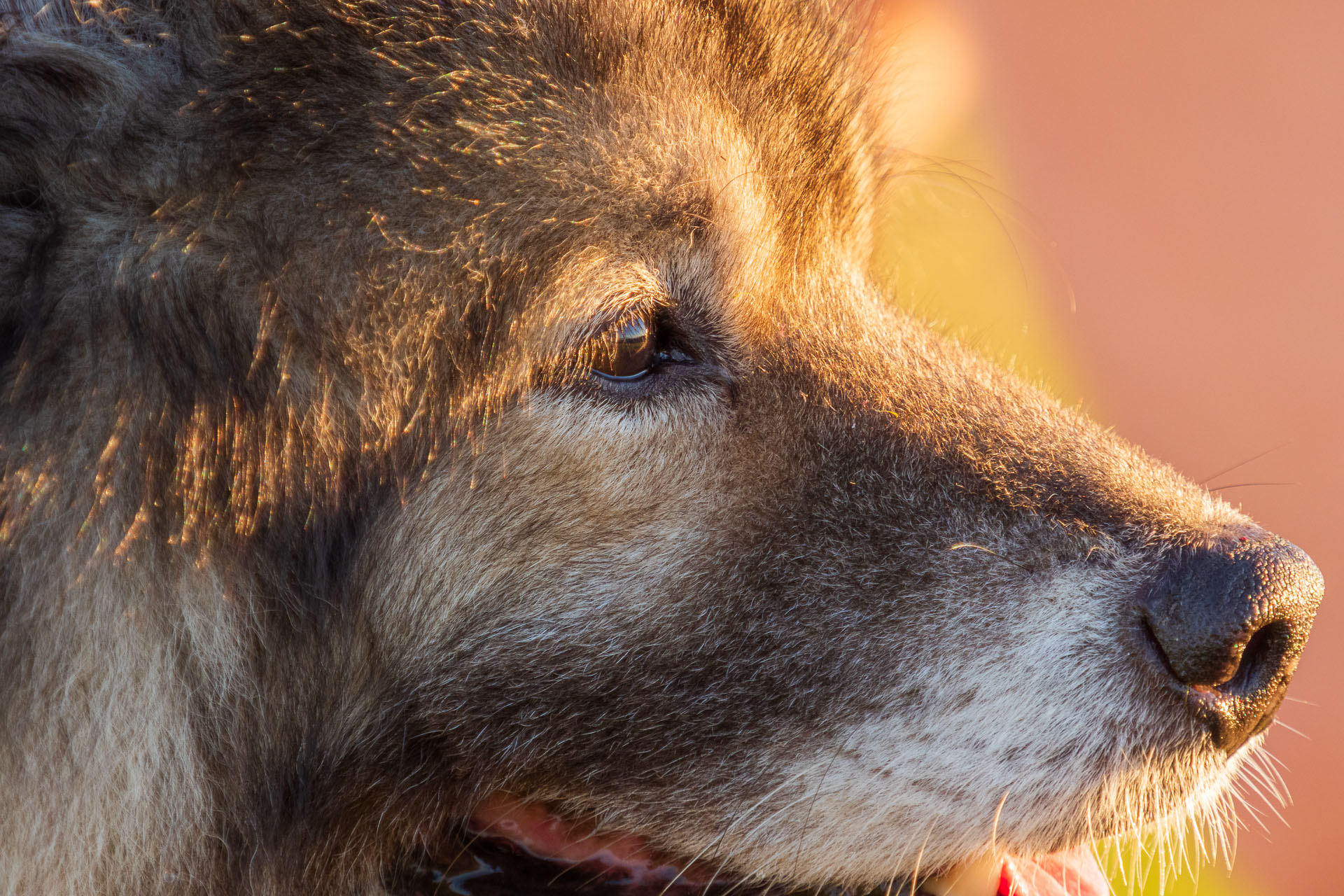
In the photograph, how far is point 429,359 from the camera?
207 centimetres

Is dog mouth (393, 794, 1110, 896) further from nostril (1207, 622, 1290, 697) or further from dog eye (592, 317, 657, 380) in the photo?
dog eye (592, 317, 657, 380)

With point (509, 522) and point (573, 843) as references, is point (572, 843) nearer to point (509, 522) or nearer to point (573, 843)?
point (573, 843)

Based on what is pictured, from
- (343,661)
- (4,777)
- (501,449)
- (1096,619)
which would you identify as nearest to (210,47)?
(501,449)

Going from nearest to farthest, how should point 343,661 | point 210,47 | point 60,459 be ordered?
point 60,459 → point 210,47 → point 343,661

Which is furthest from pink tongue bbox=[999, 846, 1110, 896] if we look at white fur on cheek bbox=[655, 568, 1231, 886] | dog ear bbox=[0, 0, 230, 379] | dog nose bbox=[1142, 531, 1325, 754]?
dog ear bbox=[0, 0, 230, 379]

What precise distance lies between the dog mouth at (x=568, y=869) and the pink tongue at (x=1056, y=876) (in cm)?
15

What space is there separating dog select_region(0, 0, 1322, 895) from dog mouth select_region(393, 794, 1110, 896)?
0.02 m

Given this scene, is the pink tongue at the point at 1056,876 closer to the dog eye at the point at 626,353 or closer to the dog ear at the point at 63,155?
the dog eye at the point at 626,353

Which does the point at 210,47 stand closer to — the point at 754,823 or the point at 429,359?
the point at 429,359

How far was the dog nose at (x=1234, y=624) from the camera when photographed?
2182mm

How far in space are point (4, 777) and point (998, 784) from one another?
1761 millimetres

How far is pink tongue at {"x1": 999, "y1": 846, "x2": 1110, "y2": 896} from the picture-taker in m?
2.55

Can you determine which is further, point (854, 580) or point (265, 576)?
point (854, 580)

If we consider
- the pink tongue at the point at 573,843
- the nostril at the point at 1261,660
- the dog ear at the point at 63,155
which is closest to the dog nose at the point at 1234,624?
the nostril at the point at 1261,660
